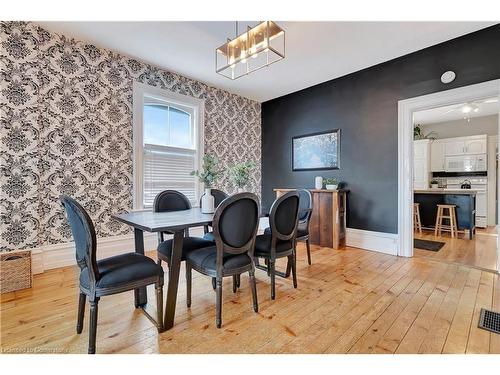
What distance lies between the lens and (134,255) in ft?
6.16

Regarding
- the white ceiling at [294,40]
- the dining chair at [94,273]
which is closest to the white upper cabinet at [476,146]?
the white ceiling at [294,40]

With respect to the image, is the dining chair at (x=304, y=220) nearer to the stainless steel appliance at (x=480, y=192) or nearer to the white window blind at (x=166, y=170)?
the white window blind at (x=166, y=170)

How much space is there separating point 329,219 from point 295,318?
2.28 meters

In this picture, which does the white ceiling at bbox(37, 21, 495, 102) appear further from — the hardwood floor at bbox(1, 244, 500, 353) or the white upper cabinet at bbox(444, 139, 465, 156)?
the white upper cabinet at bbox(444, 139, 465, 156)

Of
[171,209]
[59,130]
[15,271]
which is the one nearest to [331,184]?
[171,209]

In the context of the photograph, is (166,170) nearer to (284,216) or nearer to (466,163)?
(284,216)

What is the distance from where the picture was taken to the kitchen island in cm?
476

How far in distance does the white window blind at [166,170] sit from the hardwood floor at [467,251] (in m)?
3.72

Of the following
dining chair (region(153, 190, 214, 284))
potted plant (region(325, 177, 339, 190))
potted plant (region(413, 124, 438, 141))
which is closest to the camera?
dining chair (region(153, 190, 214, 284))

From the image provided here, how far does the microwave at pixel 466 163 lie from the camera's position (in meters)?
6.08

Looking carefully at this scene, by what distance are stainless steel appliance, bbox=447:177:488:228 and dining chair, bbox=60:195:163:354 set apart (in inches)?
287

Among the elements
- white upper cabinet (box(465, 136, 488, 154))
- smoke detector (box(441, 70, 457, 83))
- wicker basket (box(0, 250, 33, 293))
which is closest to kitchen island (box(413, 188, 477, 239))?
white upper cabinet (box(465, 136, 488, 154))
